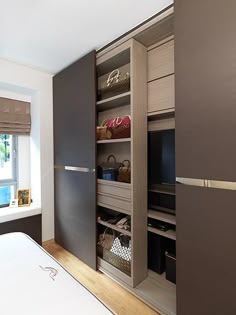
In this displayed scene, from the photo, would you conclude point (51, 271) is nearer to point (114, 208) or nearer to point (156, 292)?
point (114, 208)

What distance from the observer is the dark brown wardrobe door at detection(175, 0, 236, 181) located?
1123 mm

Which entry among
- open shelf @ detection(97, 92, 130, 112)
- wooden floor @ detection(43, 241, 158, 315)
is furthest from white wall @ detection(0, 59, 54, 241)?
open shelf @ detection(97, 92, 130, 112)

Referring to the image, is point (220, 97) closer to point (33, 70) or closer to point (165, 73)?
point (165, 73)

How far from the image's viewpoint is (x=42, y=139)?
9.01 ft

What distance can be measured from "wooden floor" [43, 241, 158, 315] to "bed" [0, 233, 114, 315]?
15.9 inches

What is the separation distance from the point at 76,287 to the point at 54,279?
0.15 metres

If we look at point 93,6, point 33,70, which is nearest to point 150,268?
point 93,6

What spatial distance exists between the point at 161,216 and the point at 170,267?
0.50 m

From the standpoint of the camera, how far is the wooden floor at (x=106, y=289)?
5.40 ft

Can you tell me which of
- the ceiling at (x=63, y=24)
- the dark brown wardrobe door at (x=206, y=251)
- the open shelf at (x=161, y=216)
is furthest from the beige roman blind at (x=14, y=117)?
the dark brown wardrobe door at (x=206, y=251)

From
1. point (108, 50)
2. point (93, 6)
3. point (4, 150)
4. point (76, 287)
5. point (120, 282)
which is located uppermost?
point (93, 6)

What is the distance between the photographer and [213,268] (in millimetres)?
1225

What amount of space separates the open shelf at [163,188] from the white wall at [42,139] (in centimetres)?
161

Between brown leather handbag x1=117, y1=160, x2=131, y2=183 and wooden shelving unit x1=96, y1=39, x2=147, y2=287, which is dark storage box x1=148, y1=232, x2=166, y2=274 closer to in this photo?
wooden shelving unit x1=96, y1=39, x2=147, y2=287
